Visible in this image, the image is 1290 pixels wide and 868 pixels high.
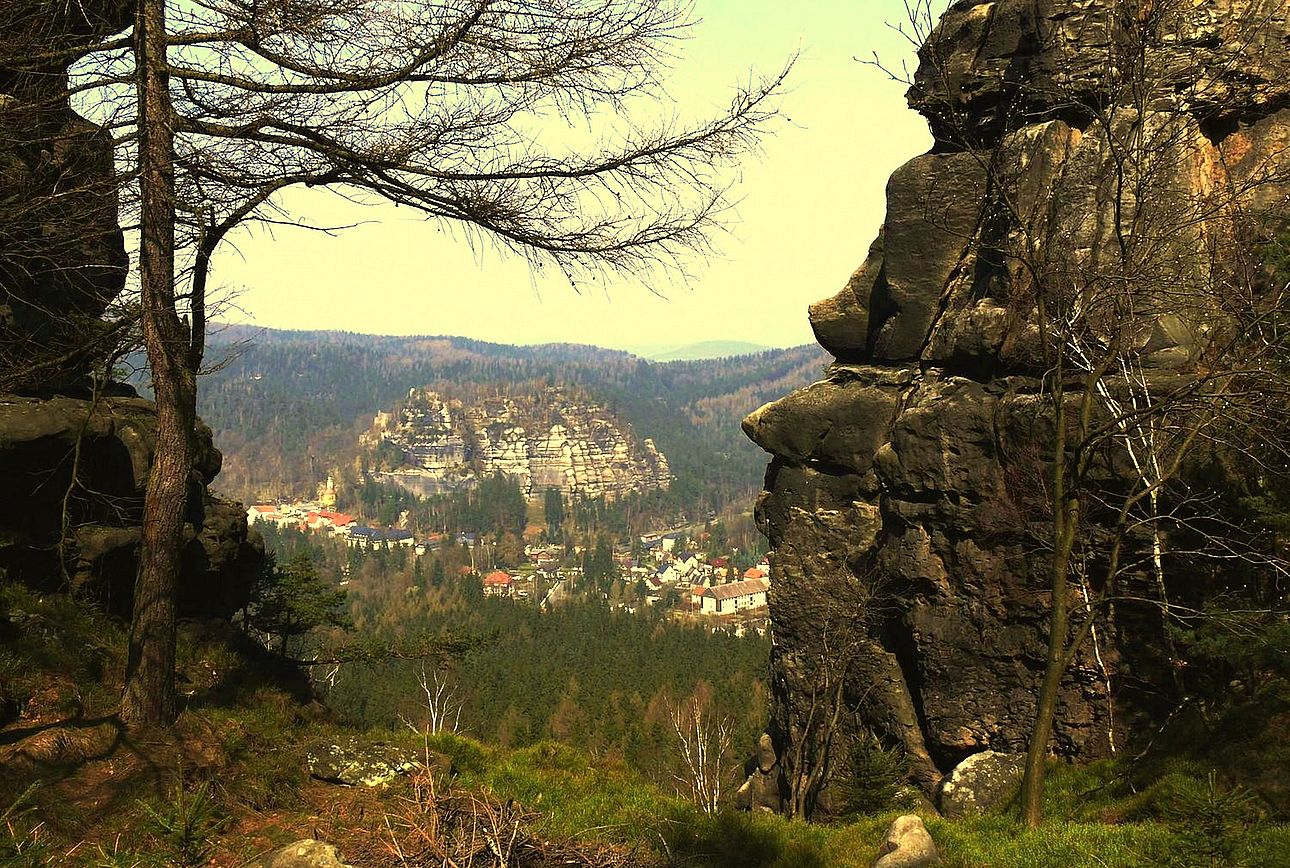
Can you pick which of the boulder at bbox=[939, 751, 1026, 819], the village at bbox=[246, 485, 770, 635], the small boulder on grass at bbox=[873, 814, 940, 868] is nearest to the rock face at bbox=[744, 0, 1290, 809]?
the boulder at bbox=[939, 751, 1026, 819]

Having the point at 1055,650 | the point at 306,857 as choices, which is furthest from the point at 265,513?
the point at 306,857

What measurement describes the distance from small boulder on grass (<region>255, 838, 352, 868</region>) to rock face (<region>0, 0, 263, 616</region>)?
13.3 ft

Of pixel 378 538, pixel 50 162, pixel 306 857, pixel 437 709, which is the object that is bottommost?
pixel 378 538

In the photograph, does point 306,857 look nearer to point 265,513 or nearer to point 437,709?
point 437,709

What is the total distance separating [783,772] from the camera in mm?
19516

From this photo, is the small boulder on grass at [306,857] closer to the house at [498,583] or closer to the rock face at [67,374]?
the rock face at [67,374]

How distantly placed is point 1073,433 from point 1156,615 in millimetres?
3000

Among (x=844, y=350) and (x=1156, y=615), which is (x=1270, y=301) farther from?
(x=844, y=350)

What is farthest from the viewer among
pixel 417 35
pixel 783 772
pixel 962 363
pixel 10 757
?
pixel 783 772

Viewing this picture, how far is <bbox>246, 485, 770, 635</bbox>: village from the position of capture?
4550 inches

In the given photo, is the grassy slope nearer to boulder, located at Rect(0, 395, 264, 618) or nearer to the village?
boulder, located at Rect(0, 395, 264, 618)

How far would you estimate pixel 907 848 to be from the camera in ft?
20.1

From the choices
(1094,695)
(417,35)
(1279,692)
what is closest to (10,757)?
(417,35)

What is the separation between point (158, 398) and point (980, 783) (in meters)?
12.3
